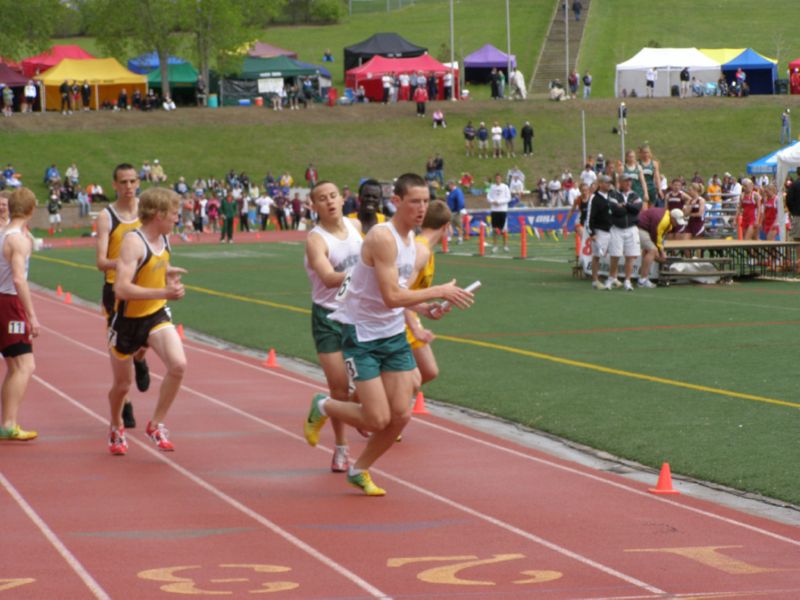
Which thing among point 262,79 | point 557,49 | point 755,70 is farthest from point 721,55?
point 262,79

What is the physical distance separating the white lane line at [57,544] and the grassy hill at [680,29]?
7511 cm

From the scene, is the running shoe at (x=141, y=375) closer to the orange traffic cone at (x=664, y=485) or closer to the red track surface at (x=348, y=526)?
the red track surface at (x=348, y=526)

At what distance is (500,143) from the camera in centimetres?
6669

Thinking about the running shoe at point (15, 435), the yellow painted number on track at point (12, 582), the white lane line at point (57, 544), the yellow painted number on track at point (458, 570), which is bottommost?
the yellow painted number on track at point (458, 570)

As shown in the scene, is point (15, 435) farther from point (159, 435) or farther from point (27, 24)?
point (27, 24)

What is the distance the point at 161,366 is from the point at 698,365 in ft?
18.4

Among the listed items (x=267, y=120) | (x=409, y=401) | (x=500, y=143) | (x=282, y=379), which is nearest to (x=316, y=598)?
(x=409, y=401)

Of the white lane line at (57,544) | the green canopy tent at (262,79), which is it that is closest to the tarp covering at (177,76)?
the green canopy tent at (262,79)

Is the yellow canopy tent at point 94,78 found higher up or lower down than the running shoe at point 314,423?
higher up

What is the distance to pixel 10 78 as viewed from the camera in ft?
235

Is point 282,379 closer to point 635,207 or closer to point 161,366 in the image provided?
point 161,366

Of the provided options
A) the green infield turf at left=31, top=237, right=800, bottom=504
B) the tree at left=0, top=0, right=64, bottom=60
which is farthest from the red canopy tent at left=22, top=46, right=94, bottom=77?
the green infield turf at left=31, top=237, right=800, bottom=504

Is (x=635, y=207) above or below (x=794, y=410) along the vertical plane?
above

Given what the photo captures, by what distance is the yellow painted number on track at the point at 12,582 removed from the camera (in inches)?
266
